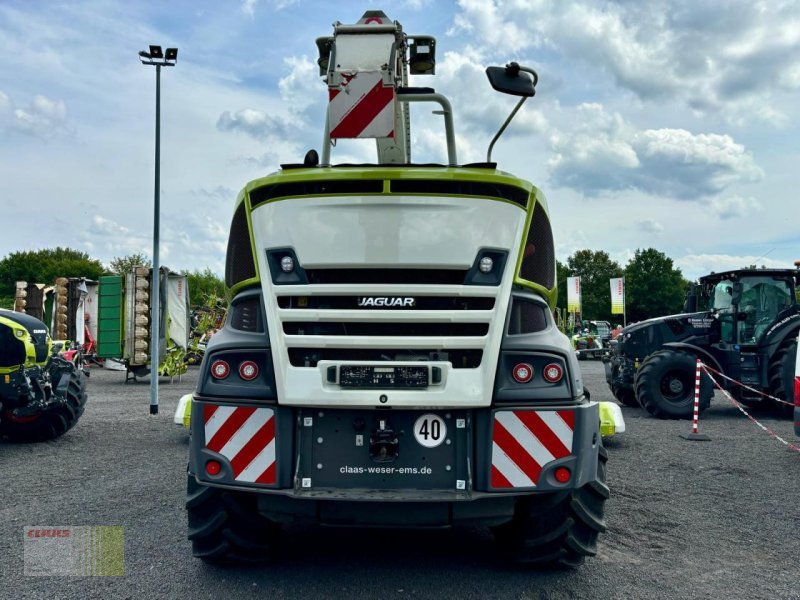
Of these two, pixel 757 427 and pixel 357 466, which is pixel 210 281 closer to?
pixel 757 427

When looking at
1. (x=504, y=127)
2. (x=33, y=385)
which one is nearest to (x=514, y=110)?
(x=504, y=127)

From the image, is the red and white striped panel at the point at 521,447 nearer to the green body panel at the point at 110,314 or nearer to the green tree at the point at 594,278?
the green body panel at the point at 110,314

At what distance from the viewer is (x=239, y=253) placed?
4461mm

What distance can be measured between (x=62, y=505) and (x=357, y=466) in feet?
11.5

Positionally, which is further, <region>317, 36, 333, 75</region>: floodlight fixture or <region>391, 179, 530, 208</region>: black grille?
<region>317, 36, 333, 75</region>: floodlight fixture

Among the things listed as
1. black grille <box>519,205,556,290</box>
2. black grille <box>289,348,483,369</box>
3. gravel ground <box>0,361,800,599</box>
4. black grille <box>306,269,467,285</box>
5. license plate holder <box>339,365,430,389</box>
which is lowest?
gravel ground <box>0,361,800,599</box>

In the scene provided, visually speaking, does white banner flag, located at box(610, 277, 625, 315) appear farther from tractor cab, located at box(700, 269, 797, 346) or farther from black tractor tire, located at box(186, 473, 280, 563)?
black tractor tire, located at box(186, 473, 280, 563)

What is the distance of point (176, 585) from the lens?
4.25m

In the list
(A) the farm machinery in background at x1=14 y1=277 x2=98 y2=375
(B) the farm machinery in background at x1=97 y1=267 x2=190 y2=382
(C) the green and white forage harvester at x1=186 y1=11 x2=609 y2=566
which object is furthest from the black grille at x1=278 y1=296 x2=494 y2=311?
(A) the farm machinery in background at x1=14 y1=277 x2=98 y2=375

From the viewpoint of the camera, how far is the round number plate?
4.00 metres

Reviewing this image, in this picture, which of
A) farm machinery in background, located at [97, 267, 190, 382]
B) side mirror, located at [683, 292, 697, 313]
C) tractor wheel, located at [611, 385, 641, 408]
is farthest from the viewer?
farm machinery in background, located at [97, 267, 190, 382]

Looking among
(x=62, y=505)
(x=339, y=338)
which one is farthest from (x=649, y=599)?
(x=62, y=505)

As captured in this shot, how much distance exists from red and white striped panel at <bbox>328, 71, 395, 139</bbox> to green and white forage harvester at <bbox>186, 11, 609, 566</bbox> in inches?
31.5

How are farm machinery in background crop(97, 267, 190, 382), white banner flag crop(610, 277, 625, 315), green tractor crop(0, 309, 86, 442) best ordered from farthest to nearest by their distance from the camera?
1. white banner flag crop(610, 277, 625, 315)
2. farm machinery in background crop(97, 267, 190, 382)
3. green tractor crop(0, 309, 86, 442)
